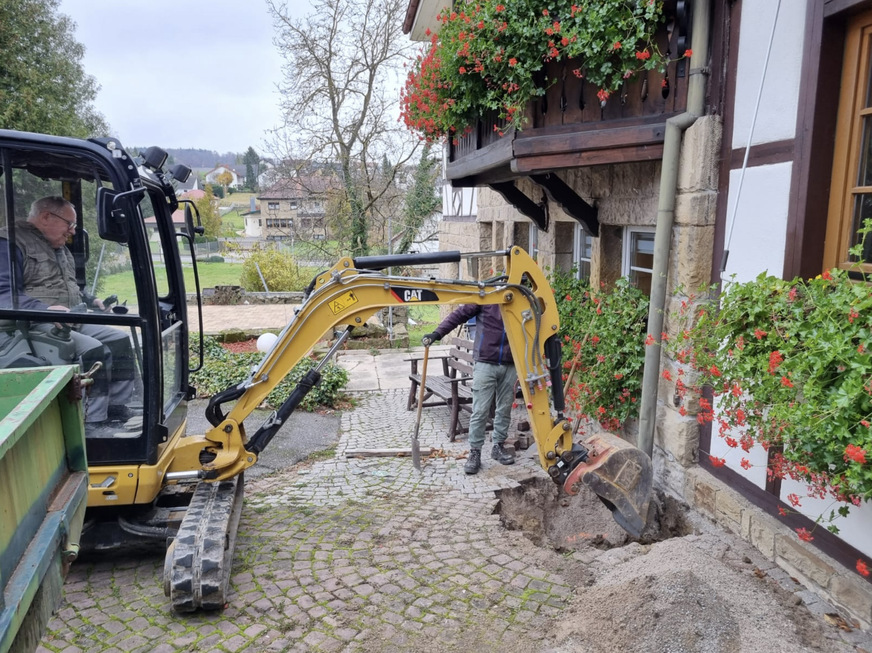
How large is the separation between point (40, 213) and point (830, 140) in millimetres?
4723

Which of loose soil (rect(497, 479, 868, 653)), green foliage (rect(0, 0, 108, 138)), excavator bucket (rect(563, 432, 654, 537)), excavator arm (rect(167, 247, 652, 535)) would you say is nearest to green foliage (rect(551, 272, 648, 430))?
excavator arm (rect(167, 247, 652, 535))

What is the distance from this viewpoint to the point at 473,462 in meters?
6.09

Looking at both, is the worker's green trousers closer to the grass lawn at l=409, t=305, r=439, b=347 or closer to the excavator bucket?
the excavator bucket

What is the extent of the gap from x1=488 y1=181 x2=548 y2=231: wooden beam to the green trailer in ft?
18.5

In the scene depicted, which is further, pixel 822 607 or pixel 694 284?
pixel 694 284

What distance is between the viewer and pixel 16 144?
12.9ft

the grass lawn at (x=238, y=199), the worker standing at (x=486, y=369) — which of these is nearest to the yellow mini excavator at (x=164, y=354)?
the worker standing at (x=486, y=369)

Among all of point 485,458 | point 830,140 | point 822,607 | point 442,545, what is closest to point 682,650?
point 822,607

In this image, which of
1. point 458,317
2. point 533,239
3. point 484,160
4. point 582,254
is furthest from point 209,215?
point 458,317

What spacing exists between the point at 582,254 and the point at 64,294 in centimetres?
522

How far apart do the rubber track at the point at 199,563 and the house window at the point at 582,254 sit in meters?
4.70

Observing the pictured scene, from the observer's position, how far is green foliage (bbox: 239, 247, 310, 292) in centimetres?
2398

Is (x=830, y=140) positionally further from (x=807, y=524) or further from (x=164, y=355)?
(x=164, y=355)

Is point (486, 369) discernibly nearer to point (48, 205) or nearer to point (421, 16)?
point (48, 205)
